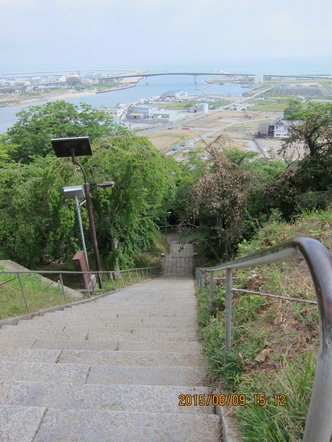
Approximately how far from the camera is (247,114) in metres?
57.3

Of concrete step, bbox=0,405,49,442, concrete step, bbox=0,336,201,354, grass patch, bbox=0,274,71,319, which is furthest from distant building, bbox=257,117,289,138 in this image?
concrete step, bbox=0,405,49,442

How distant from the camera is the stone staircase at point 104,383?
1880mm

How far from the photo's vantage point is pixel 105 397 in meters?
2.27

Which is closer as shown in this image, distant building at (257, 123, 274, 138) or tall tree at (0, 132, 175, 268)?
tall tree at (0, 132, 175, 268)

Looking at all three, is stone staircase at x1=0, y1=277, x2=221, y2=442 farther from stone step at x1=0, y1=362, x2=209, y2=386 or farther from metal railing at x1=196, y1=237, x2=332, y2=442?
metal railing at x1=196, y1=237, x2=332, y2=442

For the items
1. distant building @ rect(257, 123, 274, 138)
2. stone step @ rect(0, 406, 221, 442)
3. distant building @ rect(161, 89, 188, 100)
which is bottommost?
distant building @ rect(257, 123, 274, 138)

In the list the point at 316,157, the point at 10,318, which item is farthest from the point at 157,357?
the point at 316,157

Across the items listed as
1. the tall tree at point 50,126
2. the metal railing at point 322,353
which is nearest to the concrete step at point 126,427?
the metal railing at point 322,353

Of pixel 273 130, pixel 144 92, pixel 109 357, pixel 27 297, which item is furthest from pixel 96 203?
pixel 144 92

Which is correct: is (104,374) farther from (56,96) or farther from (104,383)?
(56,96)

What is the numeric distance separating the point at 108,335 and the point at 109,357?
988 mm

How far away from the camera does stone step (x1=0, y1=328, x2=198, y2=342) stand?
156 inches

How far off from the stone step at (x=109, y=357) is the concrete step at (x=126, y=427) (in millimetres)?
1036

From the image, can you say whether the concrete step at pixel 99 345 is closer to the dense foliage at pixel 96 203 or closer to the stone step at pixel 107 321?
the stone step at pixel 107 321
